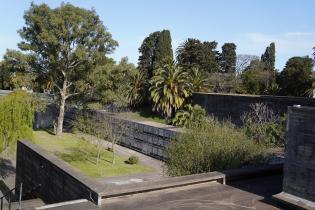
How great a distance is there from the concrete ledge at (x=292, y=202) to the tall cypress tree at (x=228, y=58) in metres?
52.1

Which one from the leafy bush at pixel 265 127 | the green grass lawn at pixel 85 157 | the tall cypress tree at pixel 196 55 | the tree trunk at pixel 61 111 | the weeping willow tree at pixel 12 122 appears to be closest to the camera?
the leafy bush at pixel 265 127

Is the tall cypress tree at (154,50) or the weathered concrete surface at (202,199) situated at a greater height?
the tall cypress tree at (154,50)

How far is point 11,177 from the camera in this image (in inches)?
877

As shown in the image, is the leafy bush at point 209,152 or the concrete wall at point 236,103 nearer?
the leafy bush at point 209,152

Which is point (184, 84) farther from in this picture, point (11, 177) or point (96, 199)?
point (96, 199)

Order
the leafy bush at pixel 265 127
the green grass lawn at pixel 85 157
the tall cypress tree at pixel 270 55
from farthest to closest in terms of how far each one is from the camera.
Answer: the tall cypress tree at pixel 270 55, the green grass lawn at pixel 85 157, the leafy bush at pixel 265 127

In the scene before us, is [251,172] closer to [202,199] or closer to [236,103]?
[202,199]

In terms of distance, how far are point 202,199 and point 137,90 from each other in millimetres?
32914

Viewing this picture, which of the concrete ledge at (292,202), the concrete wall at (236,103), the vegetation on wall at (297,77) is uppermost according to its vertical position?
the vegetation on wall at (297,77)

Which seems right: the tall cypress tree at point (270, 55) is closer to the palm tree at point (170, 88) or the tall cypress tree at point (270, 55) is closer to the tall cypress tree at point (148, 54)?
the tall cypress tree at point (148, 54)

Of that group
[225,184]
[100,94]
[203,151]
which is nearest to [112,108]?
[100,94]

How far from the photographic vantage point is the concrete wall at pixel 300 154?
26.1ft

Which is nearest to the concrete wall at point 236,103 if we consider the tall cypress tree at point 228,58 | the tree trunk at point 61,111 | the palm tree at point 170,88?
the palm tree at point 170,88

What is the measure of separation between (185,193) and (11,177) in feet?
52.9
